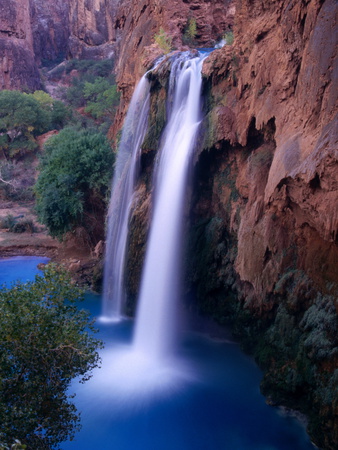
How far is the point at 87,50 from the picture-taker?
53312 mm

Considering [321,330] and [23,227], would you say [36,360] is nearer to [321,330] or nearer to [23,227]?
[321,330]

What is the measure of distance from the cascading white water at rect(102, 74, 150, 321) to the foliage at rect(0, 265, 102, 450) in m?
8.09

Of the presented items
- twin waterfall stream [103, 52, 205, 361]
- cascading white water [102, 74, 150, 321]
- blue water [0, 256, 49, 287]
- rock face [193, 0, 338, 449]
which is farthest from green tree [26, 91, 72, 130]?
rock face [193, 0, 338, 449]

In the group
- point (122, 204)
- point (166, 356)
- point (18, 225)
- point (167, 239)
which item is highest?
point (122, 204)

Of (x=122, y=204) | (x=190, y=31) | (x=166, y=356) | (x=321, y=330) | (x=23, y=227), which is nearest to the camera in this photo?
(x=321, y=330)

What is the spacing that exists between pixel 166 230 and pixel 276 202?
465 cm

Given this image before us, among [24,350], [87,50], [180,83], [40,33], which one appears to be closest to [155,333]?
[24,350]

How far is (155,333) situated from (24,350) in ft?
22.7

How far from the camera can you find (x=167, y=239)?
1330 cm

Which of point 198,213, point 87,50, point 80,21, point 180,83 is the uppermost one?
point 80,21

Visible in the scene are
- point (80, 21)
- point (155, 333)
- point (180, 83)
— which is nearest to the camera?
point (155, 333)

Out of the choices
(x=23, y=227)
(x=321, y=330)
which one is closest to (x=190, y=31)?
(x=23, y=227)

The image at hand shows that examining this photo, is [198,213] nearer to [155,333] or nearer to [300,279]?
[155,333]

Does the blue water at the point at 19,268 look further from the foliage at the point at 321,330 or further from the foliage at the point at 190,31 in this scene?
the foliage at the point at 190,31
